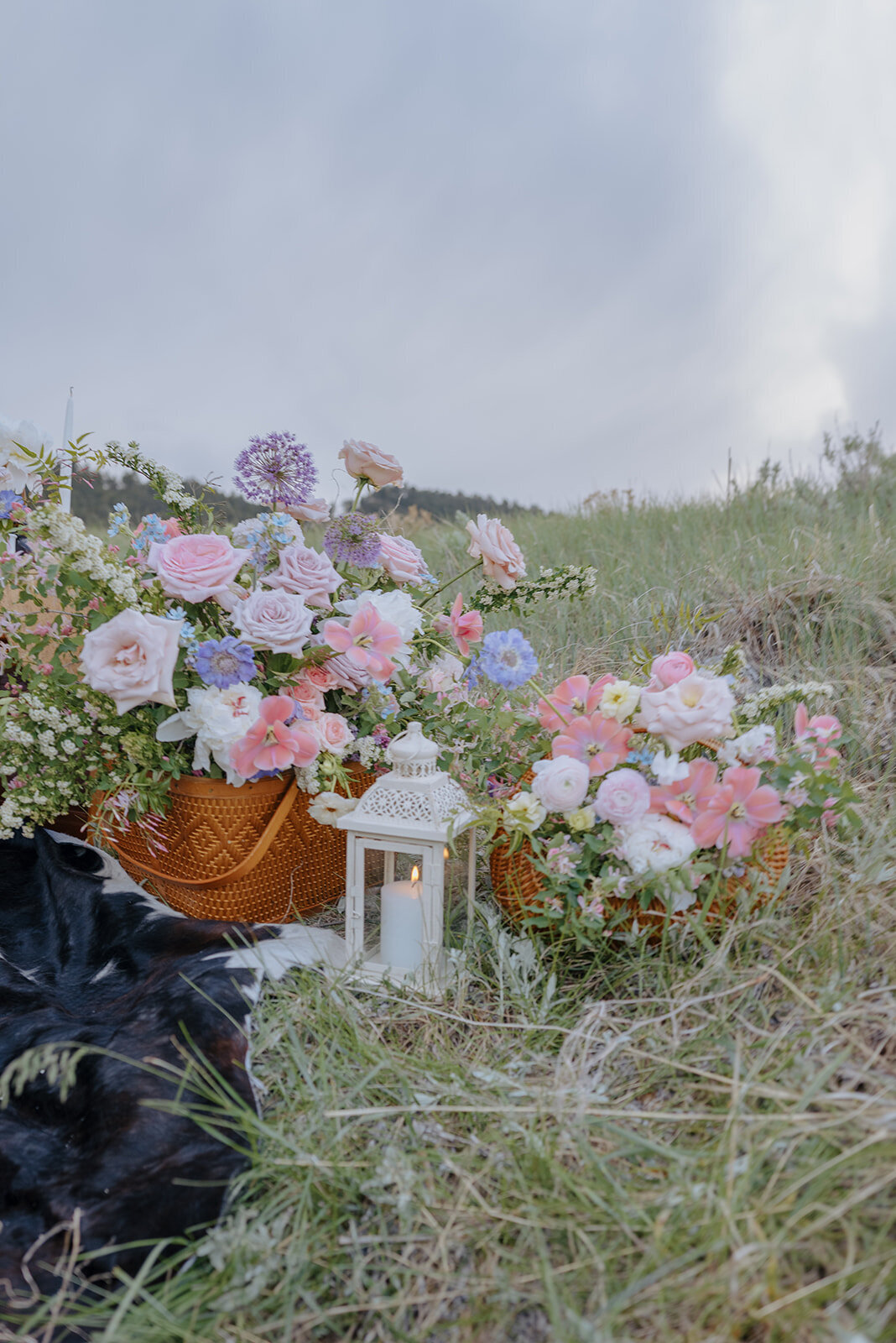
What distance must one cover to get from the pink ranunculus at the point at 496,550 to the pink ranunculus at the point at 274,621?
0.44 metres

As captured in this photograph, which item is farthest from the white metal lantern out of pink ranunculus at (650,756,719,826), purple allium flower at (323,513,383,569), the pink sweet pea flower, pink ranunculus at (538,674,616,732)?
purple allium flower at (323,513,383,569)

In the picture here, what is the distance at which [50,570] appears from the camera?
1470 mm

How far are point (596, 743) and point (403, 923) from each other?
0.50 meters

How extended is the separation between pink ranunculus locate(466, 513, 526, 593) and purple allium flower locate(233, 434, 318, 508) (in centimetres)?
38

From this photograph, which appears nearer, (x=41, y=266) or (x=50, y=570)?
(x=50, y=570)

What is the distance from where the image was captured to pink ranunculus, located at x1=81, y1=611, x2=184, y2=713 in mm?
1320

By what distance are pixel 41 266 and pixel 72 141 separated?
70cm

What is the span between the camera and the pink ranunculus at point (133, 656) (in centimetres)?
132

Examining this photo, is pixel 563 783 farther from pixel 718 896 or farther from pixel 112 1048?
pixel 112 1048

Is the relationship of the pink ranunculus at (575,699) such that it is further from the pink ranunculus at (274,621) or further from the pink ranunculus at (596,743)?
the pink ranunculus at (274,621)

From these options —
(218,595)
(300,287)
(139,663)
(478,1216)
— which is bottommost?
(478,1216)

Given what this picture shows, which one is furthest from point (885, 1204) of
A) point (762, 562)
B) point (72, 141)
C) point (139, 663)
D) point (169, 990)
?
point (72, 141)

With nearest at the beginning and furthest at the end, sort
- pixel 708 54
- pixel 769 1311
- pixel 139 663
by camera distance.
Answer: pixel 769 1311, pixel 139 663, pixel 708 54

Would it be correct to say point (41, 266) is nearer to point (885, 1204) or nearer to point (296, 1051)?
point (296, 1051)
